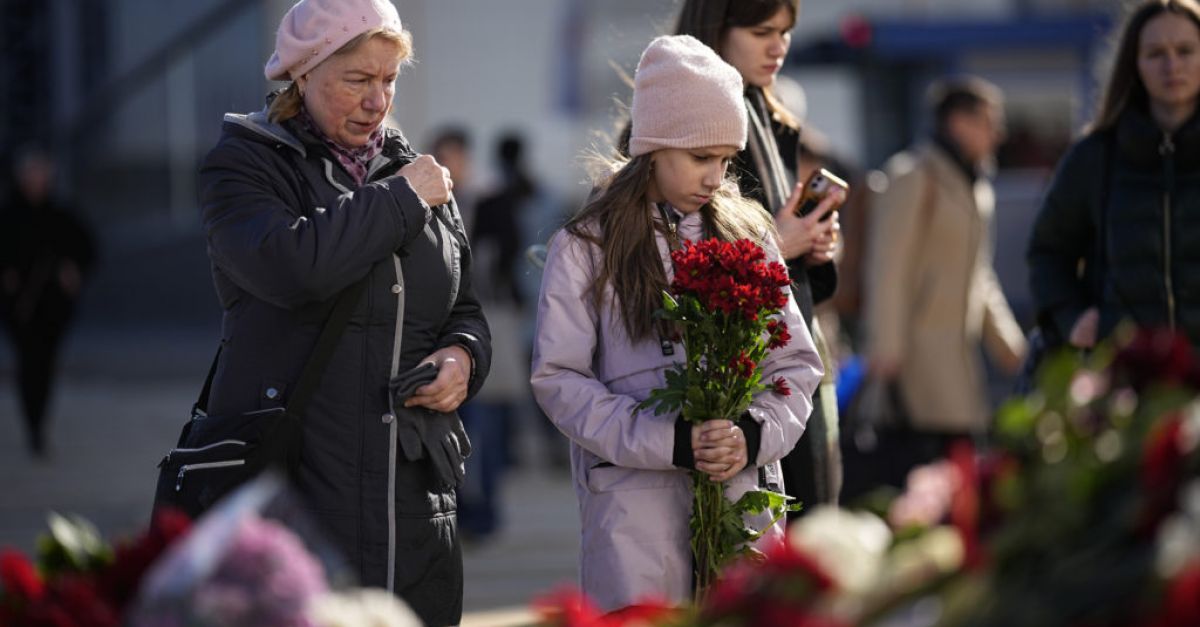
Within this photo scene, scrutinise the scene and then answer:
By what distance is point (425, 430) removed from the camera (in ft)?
12.2

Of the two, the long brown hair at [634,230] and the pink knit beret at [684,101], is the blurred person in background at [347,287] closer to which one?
the long brown hair at [634,230]

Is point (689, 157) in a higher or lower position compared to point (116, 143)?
higher

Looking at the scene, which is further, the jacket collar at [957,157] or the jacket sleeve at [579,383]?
the jacket collar at [957,157]

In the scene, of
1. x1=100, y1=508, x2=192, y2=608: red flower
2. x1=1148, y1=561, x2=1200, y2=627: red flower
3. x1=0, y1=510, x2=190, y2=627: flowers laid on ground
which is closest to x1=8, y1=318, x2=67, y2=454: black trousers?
x1=0, y1=510, x2=190, y2=627: flowers laid on ground

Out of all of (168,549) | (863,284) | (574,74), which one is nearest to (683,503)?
(168,549)

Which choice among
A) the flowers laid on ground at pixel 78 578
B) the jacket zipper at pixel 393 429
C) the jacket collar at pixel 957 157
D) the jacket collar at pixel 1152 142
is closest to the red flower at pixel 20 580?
the flowers laid on ground at pixel 78 578

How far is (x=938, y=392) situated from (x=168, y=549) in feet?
18.8

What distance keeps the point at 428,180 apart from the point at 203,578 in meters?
1.96

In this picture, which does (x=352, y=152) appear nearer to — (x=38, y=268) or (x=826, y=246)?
(x=826, y=246)

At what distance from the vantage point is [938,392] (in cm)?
759

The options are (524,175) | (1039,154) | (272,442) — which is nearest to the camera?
(272,442)

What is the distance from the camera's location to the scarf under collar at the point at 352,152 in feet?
12.4

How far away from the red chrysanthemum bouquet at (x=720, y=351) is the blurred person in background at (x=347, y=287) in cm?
47

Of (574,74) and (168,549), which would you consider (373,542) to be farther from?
(574,74)
